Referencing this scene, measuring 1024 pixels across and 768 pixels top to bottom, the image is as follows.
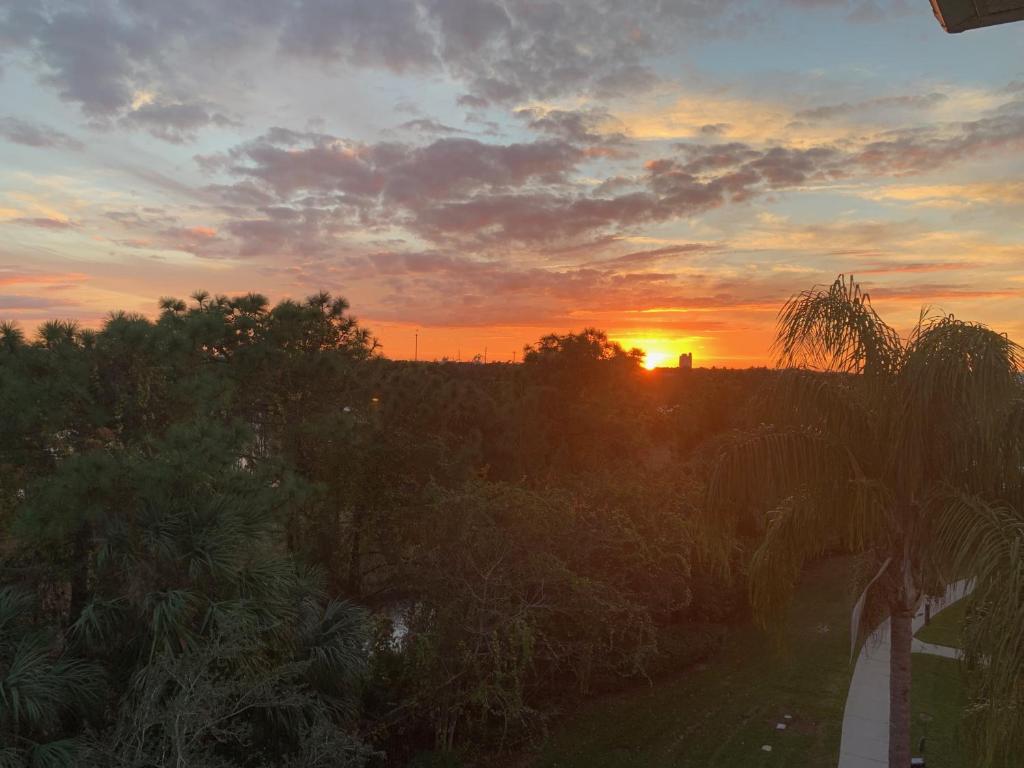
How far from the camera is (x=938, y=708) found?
46.3 ft

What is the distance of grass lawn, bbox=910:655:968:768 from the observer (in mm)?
11906

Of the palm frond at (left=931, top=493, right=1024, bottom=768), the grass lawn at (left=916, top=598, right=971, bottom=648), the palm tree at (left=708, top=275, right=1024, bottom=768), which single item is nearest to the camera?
the palm frond at (left=931, top=493, right=1024, bottom=768)

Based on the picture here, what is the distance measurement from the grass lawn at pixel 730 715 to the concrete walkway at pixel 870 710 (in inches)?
8.1

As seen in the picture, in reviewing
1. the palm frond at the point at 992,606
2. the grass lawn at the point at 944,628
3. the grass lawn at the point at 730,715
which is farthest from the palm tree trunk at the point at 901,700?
the grass lawn at the point at 944,628

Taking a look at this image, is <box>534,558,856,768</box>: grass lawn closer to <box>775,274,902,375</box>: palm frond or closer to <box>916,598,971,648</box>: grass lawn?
<box>916,598,971,648</box>: grass lawn

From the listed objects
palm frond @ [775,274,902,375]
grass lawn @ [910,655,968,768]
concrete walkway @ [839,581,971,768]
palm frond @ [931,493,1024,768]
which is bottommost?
concrete walkway @ [839,581,971,768]

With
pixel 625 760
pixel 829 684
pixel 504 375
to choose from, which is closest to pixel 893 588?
pixel 625 760

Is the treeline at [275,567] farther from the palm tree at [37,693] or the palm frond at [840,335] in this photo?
the palm frond at [840,335]

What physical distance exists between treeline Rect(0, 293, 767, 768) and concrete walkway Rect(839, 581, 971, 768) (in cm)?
352

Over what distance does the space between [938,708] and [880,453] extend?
901cm

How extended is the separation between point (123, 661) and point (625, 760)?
26.8 feet

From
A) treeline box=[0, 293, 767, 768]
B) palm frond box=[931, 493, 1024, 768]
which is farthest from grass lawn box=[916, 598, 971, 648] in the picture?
palm frond box=[931, 493, 1024, 768]

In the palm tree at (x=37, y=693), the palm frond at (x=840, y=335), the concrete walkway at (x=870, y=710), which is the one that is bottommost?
the concrete walkway at (x=870, y=710)

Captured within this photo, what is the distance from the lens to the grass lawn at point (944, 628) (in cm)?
1828
